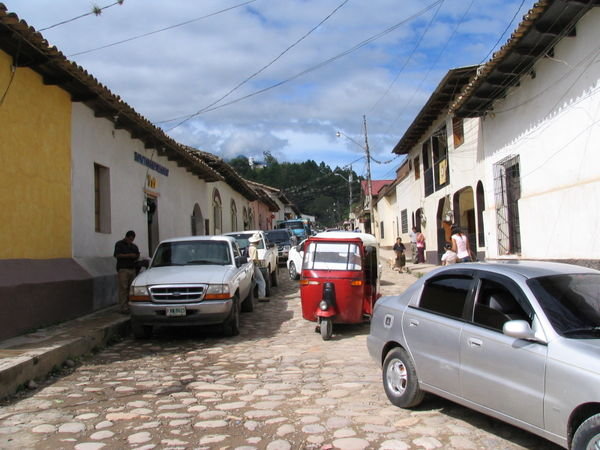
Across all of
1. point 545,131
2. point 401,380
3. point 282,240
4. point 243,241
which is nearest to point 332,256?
point 401,380

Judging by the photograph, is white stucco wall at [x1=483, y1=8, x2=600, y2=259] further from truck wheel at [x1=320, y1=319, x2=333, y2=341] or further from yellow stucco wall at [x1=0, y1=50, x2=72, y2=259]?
yellow stucco wall at [x1=0, y1=50, x2=72, y2=259]

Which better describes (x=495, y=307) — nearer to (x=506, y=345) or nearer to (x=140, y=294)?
(x=506, y=345)

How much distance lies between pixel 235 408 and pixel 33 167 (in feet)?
20.1

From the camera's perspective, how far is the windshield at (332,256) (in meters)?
9.54

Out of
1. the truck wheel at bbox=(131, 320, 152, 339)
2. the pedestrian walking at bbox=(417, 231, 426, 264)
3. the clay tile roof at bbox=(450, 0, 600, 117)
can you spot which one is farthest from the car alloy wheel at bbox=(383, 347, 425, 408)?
the pedestrian walking at bbox=(417, 231, 426, 264)

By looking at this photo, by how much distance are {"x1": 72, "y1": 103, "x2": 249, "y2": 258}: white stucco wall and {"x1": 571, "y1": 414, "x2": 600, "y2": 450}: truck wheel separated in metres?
9.53

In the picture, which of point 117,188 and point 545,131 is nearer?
point 545,131

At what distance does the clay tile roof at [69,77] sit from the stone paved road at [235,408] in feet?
15.8

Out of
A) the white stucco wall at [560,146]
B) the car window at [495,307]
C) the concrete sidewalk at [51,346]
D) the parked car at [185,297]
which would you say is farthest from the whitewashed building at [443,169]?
the car window at [495,307]

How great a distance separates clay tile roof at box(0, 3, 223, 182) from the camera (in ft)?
26.2

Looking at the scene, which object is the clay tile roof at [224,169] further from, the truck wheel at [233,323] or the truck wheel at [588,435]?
the truck wheel at [588,435]

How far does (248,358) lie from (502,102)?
31.4ft

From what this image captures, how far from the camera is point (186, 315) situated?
8.57 m

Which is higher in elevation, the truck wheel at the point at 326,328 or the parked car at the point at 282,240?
the parked car at the point at 282,240
